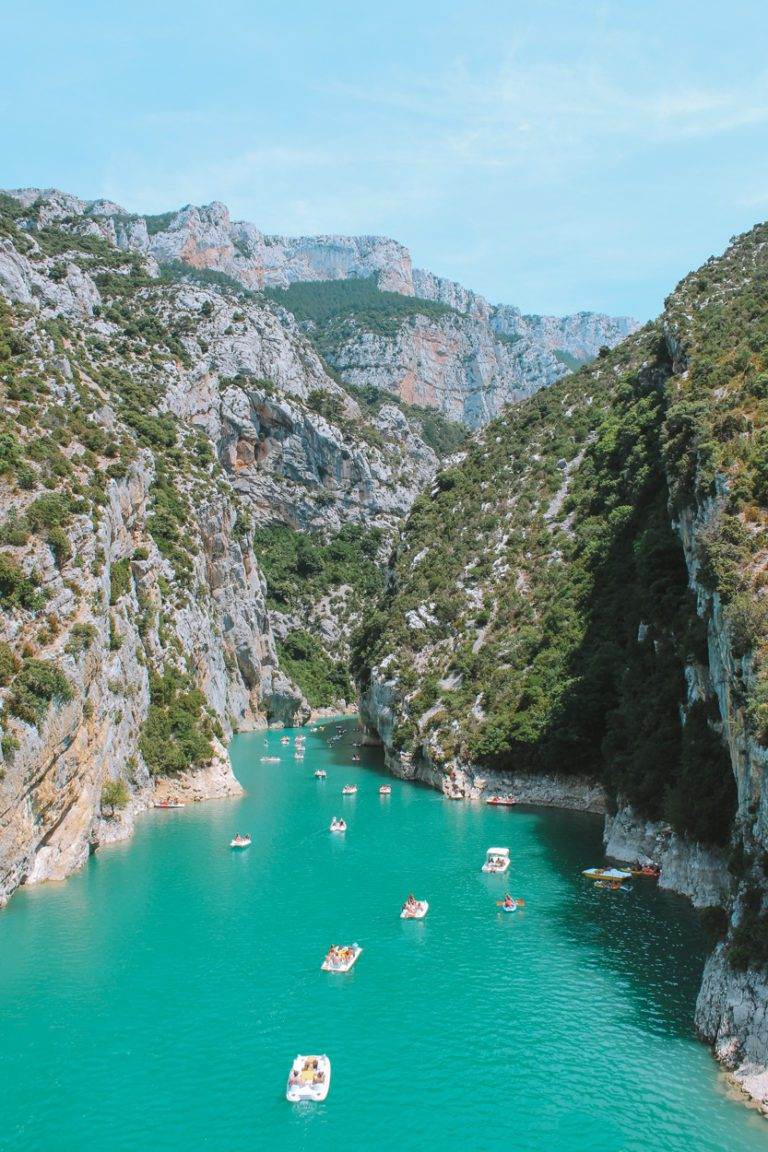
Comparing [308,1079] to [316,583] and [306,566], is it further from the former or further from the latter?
[306,566]

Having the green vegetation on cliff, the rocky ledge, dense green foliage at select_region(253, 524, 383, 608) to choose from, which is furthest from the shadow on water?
dense green foliage at select_region(253, 524, 383, 608)

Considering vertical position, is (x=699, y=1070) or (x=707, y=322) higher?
(x=707, y=322)

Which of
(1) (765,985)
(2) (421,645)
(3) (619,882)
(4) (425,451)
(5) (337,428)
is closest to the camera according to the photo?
(1) (765,985)

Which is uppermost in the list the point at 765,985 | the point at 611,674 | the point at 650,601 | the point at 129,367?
the point at 129,367

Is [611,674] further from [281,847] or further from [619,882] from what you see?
[281,847]

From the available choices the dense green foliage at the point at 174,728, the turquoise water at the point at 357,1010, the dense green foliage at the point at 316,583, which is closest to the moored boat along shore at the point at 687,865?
the turquoise water at the point at 357,1010

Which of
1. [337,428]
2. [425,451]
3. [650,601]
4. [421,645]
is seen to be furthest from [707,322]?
[425,451]
